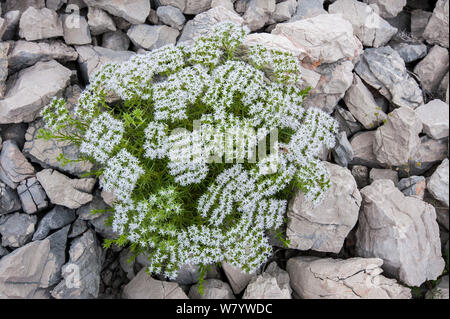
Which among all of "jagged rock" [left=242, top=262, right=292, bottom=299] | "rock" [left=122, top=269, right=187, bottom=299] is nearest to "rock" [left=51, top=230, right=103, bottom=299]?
"rock" [left=122, top=269, right=187, bottom=299]

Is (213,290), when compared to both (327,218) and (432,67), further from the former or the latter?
(432,67)

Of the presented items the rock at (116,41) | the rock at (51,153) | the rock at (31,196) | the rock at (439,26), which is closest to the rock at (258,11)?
the rock at (116,41)

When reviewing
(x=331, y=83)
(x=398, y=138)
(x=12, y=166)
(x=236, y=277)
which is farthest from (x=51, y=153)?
(x=398, y=138)

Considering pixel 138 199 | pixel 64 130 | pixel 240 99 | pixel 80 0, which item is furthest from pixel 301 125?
pixel 80 0

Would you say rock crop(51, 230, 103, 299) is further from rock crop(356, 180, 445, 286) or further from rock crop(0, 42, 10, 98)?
rock crop(356, 180, 445, 286)
